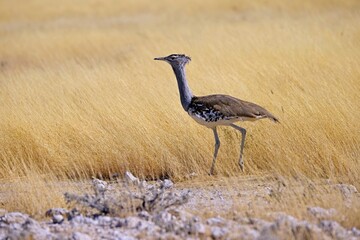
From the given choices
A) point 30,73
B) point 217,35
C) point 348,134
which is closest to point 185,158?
point 348,134

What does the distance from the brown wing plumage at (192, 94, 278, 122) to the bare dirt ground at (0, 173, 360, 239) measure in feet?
2.14

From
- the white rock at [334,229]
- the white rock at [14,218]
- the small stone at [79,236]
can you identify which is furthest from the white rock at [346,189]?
the white rock at [14,218]

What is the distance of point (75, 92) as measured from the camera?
830 centimetres

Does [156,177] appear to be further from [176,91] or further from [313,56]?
[313,56]

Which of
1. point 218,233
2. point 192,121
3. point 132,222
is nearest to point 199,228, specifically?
point 218,233

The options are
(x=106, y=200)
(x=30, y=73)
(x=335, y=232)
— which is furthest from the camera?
(x=30, y=73)

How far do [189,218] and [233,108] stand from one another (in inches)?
61.9

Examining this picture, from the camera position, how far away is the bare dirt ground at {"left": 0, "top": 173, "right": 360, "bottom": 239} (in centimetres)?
434

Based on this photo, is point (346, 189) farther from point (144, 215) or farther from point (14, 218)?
point (14, 218)

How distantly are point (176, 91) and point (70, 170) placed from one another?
6.83 ft

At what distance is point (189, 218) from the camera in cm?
464

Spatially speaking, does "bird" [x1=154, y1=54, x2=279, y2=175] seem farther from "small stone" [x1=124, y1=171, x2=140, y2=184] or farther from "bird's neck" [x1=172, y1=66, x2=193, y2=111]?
"small stone" [x1=124, y1=171, x2=140, y2=184]

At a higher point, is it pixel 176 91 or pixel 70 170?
pixel 176 91

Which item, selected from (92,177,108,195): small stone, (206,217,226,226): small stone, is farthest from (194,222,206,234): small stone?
(92,177,108,195): small stone
